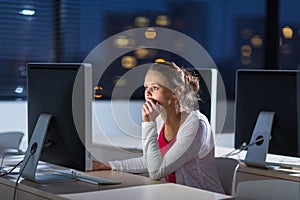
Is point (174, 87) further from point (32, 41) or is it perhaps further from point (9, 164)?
point (32, 41)

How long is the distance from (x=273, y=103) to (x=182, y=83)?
1.87ft

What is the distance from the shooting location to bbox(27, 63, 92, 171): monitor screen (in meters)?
2.39

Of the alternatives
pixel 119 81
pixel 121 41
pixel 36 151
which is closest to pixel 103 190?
pixel 36 151

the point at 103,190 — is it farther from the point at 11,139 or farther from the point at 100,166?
the point at 11,139

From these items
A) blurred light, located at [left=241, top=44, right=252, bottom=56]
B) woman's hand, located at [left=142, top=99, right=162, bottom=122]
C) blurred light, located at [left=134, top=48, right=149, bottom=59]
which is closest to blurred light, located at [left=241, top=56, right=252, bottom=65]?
blurred light, located at [left=241, top=44, right=252, bottom=56]

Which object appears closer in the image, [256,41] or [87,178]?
[87,178]

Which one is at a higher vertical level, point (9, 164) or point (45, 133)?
point (45, 133)

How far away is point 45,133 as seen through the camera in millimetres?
2477

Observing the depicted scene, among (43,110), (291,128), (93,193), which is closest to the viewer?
(93,193)

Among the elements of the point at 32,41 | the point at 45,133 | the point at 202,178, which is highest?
the point at 32,41

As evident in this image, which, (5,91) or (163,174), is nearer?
(163,174)

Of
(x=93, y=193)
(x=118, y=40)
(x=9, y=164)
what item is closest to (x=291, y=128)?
(x=93, y=193)

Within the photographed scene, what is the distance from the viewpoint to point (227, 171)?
317 cm

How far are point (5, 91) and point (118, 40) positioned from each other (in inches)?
38.4
